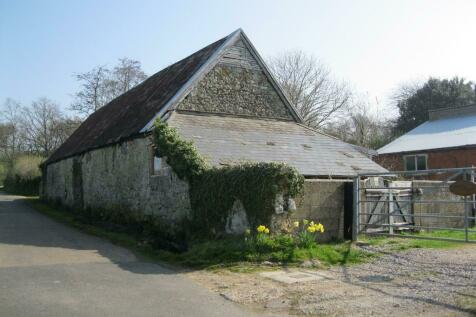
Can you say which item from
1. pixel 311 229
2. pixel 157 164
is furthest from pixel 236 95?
pixel 311 229

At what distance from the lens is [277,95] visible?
19828 mm

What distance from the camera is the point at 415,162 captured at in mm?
30891

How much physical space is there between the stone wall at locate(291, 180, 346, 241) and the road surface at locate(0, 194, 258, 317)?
3722 millimetres

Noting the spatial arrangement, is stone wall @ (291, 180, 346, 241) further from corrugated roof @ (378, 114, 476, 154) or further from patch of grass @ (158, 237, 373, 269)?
corrugated roof @ (378, 114, 476, 154)

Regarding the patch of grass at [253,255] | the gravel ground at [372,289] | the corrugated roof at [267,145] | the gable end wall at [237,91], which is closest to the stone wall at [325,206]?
the patch of grass at [253,255]

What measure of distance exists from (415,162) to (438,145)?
1.97 m

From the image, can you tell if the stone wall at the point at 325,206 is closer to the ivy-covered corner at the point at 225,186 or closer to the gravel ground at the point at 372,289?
the ivy-covered corner at the point at 225,186

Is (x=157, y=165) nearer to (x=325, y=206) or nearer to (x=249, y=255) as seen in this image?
(x=325, y=206)

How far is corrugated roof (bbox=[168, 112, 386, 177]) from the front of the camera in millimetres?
15023

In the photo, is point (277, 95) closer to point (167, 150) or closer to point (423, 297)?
point (167, 150)

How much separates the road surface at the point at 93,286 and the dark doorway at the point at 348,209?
16.6 ft

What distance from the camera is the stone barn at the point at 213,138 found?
1433cm

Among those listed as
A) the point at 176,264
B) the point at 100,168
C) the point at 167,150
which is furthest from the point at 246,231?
the point at 100,168

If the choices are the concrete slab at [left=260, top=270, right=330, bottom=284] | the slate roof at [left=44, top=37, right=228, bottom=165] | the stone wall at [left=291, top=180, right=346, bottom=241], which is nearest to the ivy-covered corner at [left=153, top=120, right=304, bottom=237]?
the stone wall at [left=291, top=180, right=346, bottom=241]
